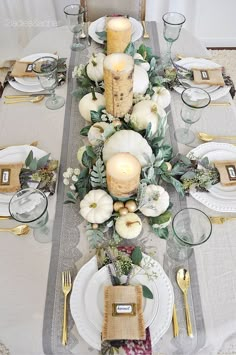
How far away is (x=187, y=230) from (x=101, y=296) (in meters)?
0.27

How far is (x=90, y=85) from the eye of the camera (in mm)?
1104

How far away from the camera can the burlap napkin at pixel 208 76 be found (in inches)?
45.5

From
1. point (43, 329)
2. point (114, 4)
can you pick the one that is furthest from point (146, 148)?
point (114, 4)

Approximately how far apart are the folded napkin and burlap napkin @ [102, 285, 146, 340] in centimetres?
86

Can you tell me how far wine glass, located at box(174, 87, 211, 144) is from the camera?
96cm

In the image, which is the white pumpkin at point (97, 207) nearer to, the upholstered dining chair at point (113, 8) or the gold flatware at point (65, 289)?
the gold flatware at point (65, 289)

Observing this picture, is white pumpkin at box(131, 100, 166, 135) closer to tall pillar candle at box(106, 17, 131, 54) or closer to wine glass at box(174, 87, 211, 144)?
wine glass at box(174, 87, 211, 144)

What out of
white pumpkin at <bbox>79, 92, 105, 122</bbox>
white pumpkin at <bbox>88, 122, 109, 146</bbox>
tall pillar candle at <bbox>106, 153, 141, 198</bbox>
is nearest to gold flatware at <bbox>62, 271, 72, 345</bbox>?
tall pillar candle at <bbox>106, 153, 141, 198</bbox>

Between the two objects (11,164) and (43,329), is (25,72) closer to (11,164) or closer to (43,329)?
(11,164)

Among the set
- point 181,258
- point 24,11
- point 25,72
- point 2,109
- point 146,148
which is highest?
point 24,11

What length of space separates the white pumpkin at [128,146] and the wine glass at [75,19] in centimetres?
71

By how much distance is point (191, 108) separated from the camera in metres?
0.96

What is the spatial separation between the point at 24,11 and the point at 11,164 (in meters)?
1.69

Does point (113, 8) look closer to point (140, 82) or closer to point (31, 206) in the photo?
point (140, 82)
